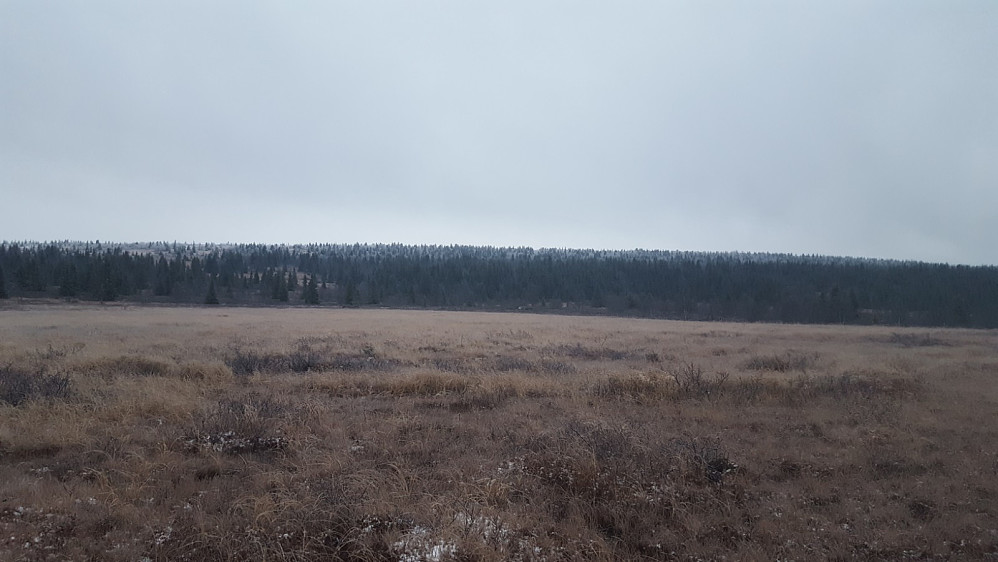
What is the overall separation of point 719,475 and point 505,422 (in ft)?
11.9

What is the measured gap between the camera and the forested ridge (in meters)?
64.8

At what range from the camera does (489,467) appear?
6.42 m

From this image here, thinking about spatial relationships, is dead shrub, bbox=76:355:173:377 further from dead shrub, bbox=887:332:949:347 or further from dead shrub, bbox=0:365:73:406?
dead shrub, bbox=887:332:949:347

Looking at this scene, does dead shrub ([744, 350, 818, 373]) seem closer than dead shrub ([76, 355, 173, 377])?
No

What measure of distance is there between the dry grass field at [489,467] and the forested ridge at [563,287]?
1617 inches

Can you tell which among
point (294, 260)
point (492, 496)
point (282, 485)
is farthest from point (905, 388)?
point (294, 260)

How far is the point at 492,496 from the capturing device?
215 inches

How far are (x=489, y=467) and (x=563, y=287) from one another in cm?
9302

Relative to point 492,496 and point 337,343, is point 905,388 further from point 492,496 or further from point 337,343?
point 337,343

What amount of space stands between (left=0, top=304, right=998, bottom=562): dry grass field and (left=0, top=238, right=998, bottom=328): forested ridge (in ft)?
135

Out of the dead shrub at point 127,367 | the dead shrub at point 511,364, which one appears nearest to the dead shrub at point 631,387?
the dead shrub at point 511,364

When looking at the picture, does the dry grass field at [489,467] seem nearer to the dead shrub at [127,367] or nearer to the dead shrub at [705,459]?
the dead shrub at [705,459]

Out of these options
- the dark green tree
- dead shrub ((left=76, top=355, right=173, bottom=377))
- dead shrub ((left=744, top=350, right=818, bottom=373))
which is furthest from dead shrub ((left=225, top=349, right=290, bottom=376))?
the dark green tree

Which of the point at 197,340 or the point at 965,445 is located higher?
the point at 965,445
